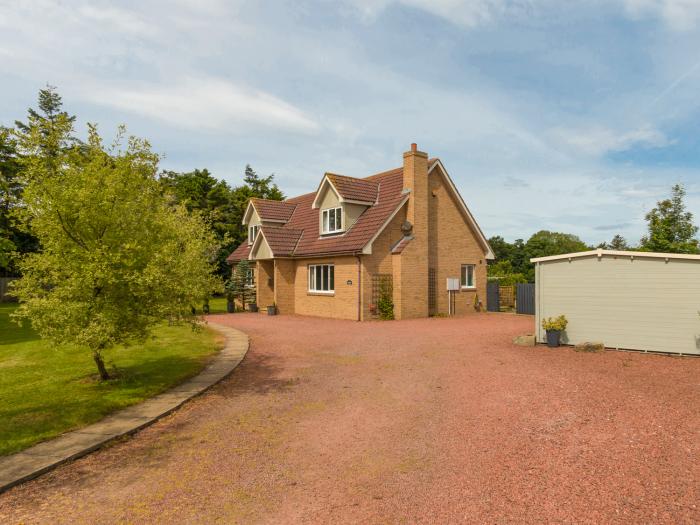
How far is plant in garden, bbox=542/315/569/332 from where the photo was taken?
15375 mm

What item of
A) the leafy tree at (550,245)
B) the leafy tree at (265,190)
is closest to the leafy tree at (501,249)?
the leafy tree at (550,245)

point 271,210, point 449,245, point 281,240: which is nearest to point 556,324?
point 449,245

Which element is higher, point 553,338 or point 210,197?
point 210,197

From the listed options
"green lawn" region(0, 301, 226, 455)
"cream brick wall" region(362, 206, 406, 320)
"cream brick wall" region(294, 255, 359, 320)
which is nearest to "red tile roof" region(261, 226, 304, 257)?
"cream brick wall" region(294, 255, 359, 320)

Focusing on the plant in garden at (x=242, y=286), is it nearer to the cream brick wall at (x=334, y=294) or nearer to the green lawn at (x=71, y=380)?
the cream brick wall at (x=334, y=294)

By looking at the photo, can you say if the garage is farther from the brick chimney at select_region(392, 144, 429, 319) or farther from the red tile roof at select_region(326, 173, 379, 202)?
the red tile roof at select_region(326, 173, 379, 202)

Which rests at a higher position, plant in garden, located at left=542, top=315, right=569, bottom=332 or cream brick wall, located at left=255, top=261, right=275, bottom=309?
cream brick wall, located at left=255, top=261, right=275, bottom=309

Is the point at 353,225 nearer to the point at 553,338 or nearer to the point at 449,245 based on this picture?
the point at 449,245

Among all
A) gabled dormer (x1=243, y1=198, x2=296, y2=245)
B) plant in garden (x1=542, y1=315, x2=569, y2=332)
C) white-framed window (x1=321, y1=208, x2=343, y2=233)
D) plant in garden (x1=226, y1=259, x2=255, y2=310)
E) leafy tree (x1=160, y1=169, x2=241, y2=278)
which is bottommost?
plant in garden (x1=542, y1=315, x2=569, y2=332)

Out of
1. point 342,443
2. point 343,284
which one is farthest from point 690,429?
point 343,284

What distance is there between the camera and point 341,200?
25516mm

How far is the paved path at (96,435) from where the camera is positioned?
6.07 meters

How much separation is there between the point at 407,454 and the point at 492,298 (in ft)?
81.1

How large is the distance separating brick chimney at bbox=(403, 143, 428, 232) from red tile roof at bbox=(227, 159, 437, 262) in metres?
0.67
